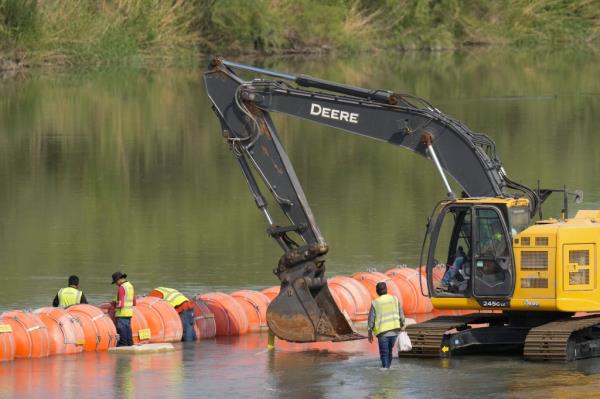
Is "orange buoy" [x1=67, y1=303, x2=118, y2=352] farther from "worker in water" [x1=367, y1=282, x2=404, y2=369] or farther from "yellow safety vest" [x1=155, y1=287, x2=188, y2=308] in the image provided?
"worker in water" [x1=367, y1=282, x2=404, y2=369]

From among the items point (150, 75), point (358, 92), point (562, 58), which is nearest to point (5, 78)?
point (150, 75)

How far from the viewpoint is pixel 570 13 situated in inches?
4306

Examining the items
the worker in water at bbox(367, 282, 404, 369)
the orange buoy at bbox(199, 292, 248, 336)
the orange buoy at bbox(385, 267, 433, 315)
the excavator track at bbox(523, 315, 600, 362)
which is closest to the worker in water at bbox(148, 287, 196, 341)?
the orange buoy at bbox(199, 292, 248, 336)

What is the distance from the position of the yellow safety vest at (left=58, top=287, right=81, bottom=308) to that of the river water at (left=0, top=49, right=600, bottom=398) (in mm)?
1703

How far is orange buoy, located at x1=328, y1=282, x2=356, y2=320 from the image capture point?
84.1 ft

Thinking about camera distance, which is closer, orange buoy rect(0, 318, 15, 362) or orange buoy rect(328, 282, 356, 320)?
orange buoy rect(0, 318, 15, 362)

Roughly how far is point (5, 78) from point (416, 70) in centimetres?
2202

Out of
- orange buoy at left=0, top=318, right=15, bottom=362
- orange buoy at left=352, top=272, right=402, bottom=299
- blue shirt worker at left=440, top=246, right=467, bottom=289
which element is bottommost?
orange buoy at left=0, top=318, right=15, bottom=362

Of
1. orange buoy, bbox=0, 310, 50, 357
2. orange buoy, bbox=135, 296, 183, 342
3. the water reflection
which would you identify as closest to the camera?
orange buoy, bbox=0, 310, 50, 357

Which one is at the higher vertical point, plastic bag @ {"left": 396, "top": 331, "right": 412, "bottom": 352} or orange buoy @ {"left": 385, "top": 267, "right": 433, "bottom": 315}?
orange buoy @ {"left": 385, "top": 267, "right": 433, "bottom": 315}

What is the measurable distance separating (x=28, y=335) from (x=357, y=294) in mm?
5652

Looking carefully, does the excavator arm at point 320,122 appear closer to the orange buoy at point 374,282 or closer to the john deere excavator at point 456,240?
the john deere excavator at point 456,240

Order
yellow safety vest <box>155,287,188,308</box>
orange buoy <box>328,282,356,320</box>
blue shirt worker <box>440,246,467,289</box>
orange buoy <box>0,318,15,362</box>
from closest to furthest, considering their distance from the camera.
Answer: blue shirt worker <box>440,246,467,289</box> → orange buoy <box>0,318,15,362</box> → yellow safety vest <box>155,287,188,308</box> → orange buoy <box>328,282,356,320</box>

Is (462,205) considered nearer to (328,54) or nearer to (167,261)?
(167,261)
